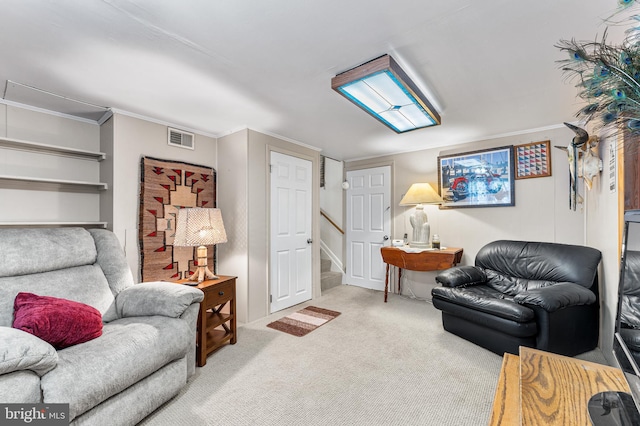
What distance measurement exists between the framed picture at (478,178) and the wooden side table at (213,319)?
2.91 m

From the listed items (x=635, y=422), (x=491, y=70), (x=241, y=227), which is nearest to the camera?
(x=635, y=422)

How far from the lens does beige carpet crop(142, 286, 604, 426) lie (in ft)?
5.26

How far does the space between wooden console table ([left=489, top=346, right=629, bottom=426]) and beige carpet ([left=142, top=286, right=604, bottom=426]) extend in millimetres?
610

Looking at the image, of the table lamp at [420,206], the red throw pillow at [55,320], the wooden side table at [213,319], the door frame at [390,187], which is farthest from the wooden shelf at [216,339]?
the door frame at [390,187]

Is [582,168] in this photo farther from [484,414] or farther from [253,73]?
[253,73]

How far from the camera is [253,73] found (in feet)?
6.37

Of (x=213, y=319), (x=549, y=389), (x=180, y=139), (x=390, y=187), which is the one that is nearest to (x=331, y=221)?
(x=390, y=187)

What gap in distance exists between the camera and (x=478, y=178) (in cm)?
348

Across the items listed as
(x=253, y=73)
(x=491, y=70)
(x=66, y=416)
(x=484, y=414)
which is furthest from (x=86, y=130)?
(x=484, y=414)

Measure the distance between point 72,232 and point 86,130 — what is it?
1.25 metres

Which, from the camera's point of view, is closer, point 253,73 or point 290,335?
point 253,73

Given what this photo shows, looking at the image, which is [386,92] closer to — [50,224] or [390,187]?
[390,187]

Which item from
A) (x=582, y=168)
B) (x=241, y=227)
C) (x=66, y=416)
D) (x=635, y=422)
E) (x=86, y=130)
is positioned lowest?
(x=66, y=416)

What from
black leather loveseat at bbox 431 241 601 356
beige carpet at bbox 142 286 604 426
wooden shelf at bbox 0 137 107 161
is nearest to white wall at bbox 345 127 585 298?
black leather loveseat at bbox 431 241 601 356
